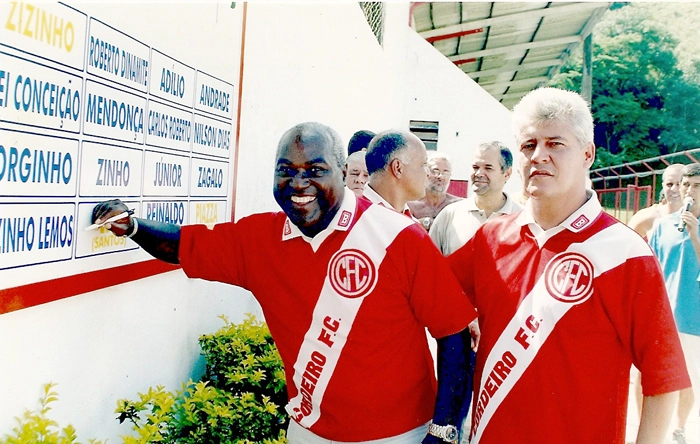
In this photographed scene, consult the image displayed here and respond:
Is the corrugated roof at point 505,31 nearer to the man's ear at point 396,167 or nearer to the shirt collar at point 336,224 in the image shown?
the man's ear at point 396,167

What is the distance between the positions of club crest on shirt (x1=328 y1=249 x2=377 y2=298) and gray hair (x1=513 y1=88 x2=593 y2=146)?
705 mm

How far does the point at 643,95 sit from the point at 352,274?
136ft

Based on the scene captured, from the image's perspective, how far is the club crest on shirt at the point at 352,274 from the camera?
2240 millimetres

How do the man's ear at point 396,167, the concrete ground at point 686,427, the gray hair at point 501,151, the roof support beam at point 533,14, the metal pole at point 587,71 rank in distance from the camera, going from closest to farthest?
the man's ear at point 396,167 → the gray hair at point 501,151 → the concrete ground at point 686,427 → the roof support beam at point 533,14 → the metal pole at point 587,71

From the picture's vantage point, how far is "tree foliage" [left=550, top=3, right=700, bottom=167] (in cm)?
3747

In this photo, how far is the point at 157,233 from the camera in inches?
93.7

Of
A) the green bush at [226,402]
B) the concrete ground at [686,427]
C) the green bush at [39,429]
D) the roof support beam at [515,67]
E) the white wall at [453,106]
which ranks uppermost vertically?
the roof support beam at [515,67]

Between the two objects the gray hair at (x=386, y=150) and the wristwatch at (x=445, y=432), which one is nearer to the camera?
the wristwatch at (x=445, y=432)

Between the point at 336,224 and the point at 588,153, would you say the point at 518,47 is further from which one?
the point at 336,224

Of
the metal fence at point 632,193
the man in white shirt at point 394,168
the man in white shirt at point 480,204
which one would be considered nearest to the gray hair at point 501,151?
the man in white shirt at point 480,204

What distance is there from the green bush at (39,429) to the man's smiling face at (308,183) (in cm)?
96

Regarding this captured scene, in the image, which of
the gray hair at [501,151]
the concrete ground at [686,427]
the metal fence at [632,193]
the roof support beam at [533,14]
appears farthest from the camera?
the roof support beam at [533,14]

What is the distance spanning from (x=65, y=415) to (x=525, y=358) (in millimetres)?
1561

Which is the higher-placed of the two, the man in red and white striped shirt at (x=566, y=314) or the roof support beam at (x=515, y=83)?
the roof support beam at (x=515, y=83)
